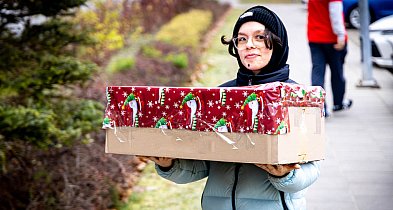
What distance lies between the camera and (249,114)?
9.21 ft

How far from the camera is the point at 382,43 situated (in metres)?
12.1

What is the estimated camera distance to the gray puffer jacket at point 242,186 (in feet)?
10.2

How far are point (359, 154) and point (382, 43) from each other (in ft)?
14.8

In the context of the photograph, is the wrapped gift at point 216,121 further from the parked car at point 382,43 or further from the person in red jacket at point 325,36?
the parked car at point 382,43

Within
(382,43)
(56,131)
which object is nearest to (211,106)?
(56,131)

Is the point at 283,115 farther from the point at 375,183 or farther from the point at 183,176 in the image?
the point at 375,183

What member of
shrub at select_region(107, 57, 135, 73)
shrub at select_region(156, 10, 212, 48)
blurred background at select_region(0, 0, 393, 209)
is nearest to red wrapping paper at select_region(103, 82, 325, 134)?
blurred background at select_region(0, 0, 393, 209)

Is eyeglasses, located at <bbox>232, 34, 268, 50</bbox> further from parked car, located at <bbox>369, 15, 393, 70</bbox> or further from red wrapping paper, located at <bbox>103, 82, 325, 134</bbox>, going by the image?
parked car, located at <bbox>369, 15, 393, 70</bbox>

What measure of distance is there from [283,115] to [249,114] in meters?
0.12

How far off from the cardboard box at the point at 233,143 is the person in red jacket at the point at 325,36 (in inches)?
235

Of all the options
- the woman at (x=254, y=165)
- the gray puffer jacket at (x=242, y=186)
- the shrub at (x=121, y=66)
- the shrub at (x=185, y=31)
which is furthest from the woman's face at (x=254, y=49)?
the shrub at (x=185, y=31)

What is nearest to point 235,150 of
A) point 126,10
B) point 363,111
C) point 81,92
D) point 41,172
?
point 41,172

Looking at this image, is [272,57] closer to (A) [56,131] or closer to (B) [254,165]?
(B) [254,165]

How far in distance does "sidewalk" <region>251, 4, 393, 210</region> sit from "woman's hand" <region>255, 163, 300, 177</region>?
3.49 m
